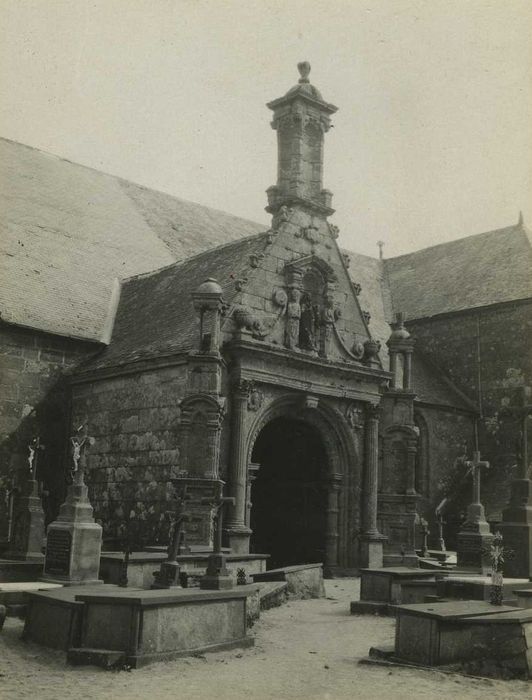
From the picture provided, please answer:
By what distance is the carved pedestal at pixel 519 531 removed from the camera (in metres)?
14.5

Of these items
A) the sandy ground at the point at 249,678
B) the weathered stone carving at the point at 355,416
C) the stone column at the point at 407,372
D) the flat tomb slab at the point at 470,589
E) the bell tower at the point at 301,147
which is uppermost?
the bell tower at the point at 301,147

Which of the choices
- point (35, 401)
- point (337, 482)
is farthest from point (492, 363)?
point (35, 401)

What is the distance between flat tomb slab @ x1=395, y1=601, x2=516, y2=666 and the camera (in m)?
8.32

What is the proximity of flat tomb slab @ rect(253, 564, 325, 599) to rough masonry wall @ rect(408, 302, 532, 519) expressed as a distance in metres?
10.5

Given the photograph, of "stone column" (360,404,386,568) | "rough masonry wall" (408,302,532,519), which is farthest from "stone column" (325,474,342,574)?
"rough masonry wall" (408,302,532,519)

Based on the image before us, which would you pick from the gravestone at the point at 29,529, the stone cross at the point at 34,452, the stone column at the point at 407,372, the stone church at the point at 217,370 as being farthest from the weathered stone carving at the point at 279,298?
the gravestone at the point at 29,529

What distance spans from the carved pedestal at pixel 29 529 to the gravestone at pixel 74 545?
301cm

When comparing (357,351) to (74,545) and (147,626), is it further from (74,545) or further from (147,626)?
(147,626)

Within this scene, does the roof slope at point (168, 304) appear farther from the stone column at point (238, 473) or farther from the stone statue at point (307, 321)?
the stone statue at point (307, 321)

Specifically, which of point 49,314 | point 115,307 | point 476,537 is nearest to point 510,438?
point 476,537

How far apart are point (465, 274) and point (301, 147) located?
11.1m

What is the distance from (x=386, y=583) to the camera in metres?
13.1

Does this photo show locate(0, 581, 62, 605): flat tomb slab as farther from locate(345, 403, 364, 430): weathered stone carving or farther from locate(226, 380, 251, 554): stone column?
locate(345, 403, 364, 430): weathered stone carving

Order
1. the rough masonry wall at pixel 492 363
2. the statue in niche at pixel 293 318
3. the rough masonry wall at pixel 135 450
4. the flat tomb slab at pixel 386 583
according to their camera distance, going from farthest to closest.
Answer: the rough masonry wall at pixel 492 363 < the statue in niche at pixel 293 318 < the rough masonry wall at pixel 135 450 < the flat tomb slab at pixel 386 583
